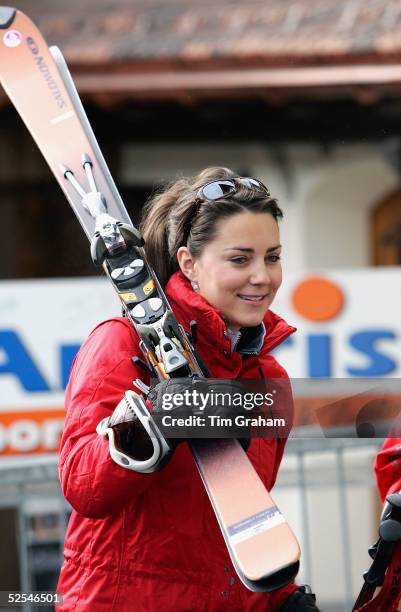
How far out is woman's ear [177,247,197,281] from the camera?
6.56ft

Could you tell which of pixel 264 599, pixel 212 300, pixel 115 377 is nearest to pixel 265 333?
pixel 212 300

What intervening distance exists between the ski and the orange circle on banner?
8.27 feet

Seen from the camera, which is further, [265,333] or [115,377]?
[265,333]

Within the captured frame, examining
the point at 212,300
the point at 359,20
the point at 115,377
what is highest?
the point at 359,20

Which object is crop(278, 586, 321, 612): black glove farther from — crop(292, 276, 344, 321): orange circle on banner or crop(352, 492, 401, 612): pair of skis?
crop(292, 276, 344, 321): orange circle on banner

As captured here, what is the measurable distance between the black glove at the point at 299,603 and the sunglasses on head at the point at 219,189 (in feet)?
2.01

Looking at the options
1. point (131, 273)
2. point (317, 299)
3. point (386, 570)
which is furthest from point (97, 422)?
point (317, 299)

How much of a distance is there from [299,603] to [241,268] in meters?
0.56

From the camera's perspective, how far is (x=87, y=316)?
468 cm

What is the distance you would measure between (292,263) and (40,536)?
1774 mm

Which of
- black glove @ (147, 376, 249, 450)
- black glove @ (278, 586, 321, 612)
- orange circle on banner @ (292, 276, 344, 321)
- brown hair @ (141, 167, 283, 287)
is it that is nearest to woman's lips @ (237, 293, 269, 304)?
brown hair @ (141, 167, 283, 287)

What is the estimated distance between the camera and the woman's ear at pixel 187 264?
2.00 m

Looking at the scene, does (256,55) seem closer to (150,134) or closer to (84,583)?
(150,134)

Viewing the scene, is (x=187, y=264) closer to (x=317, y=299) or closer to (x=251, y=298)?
(x=251, y=298)
